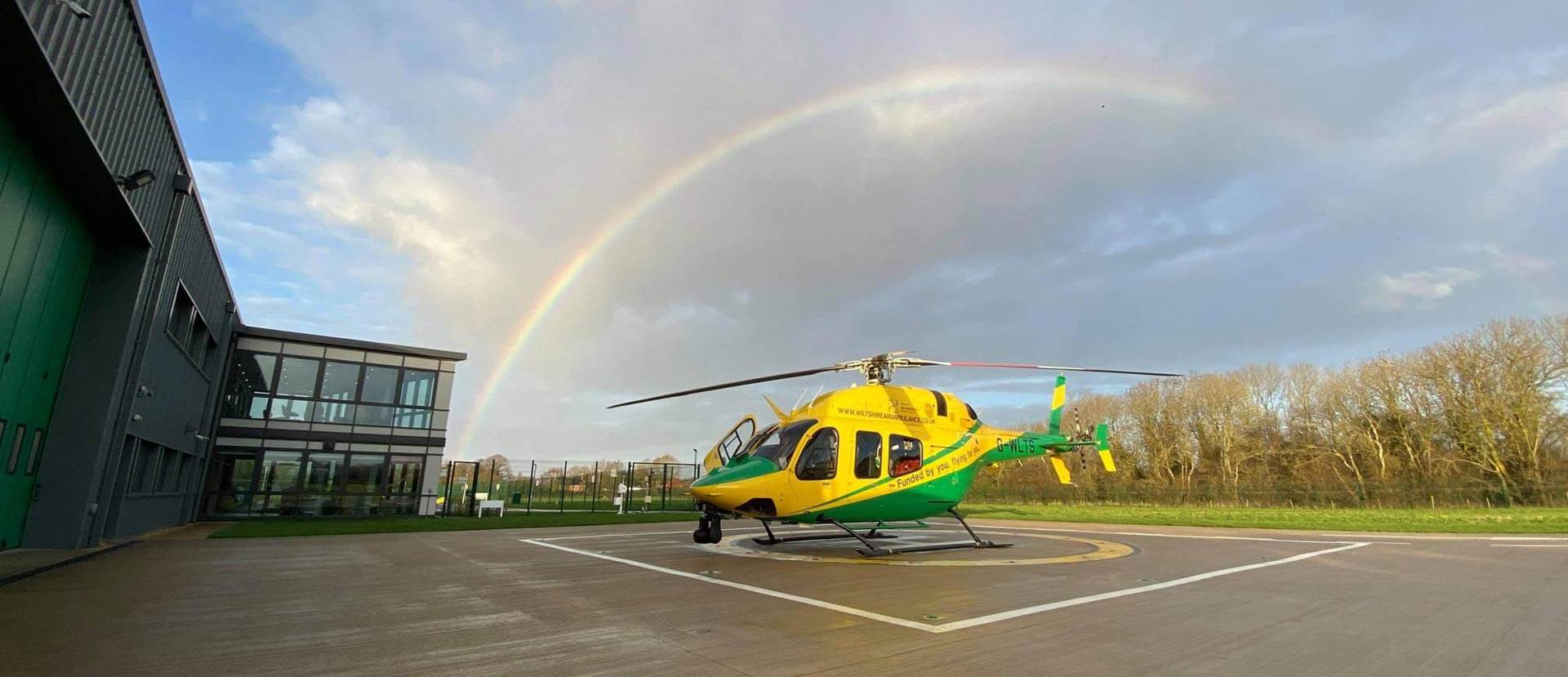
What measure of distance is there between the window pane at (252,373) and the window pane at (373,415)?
9.40 feet

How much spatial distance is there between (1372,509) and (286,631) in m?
45.0

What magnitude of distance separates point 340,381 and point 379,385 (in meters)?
1.24

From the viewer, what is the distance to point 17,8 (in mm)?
5664

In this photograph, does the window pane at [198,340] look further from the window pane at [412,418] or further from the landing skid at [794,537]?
the landing skid at [794,537]

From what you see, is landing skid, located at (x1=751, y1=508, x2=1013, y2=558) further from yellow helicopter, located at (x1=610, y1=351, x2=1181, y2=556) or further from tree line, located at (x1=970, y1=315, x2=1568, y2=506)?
tree line, located at (x1=970, y1=315, x2=1568, y2=506)

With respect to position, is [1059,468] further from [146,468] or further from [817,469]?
[146,468]

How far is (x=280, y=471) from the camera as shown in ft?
70.7

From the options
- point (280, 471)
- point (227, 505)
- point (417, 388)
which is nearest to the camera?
point (227, 505)

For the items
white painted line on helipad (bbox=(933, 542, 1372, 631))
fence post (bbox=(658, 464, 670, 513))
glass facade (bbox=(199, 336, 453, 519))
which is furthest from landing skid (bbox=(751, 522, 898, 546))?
glass facade (bbox=(199, 336, 453, 519))

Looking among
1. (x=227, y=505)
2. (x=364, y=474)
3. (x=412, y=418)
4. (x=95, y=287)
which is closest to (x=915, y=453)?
(x=95, y=287)

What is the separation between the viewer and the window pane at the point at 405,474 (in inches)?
909

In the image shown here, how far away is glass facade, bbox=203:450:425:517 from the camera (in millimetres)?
20984

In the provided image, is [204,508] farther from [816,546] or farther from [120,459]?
[816,546]

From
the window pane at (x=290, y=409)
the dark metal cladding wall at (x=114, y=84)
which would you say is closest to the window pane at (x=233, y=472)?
the window pane at (x=290, y=409)
